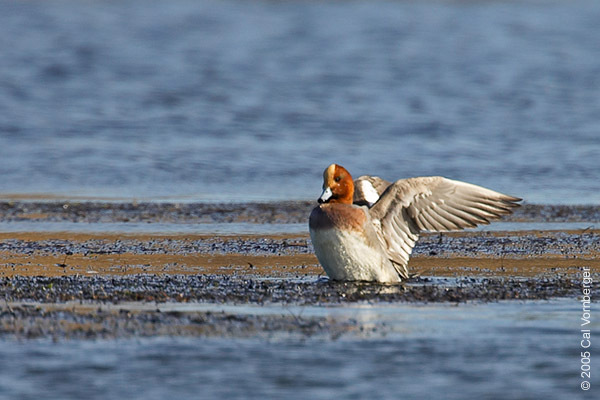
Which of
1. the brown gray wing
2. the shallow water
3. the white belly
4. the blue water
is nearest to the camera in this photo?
the shallow water

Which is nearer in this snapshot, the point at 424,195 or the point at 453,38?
the point at 424,195

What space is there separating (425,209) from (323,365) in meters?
3.21

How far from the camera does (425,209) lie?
8859 millimetres

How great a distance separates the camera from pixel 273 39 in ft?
103

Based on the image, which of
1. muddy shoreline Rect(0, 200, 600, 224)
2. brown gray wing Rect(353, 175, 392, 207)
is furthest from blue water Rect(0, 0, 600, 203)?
brown gray wing Rect(353, 175, 392, 207)

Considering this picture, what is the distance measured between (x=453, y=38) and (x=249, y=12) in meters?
8.65

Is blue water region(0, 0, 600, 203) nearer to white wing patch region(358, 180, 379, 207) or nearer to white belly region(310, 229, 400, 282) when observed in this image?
white wing patch region(358, 180, 379, 207)

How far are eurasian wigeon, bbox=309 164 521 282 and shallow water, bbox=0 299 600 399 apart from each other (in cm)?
161

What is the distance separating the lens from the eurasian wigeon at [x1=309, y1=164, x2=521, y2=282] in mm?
8359

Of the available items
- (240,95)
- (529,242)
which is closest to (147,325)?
(529,242)

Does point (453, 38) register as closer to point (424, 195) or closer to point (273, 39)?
point (273, 39)

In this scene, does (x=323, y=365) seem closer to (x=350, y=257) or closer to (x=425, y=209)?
(x=350, y=257)

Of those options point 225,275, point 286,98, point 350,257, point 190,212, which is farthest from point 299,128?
point 350,257

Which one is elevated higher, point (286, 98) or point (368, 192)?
point (286, 98)
